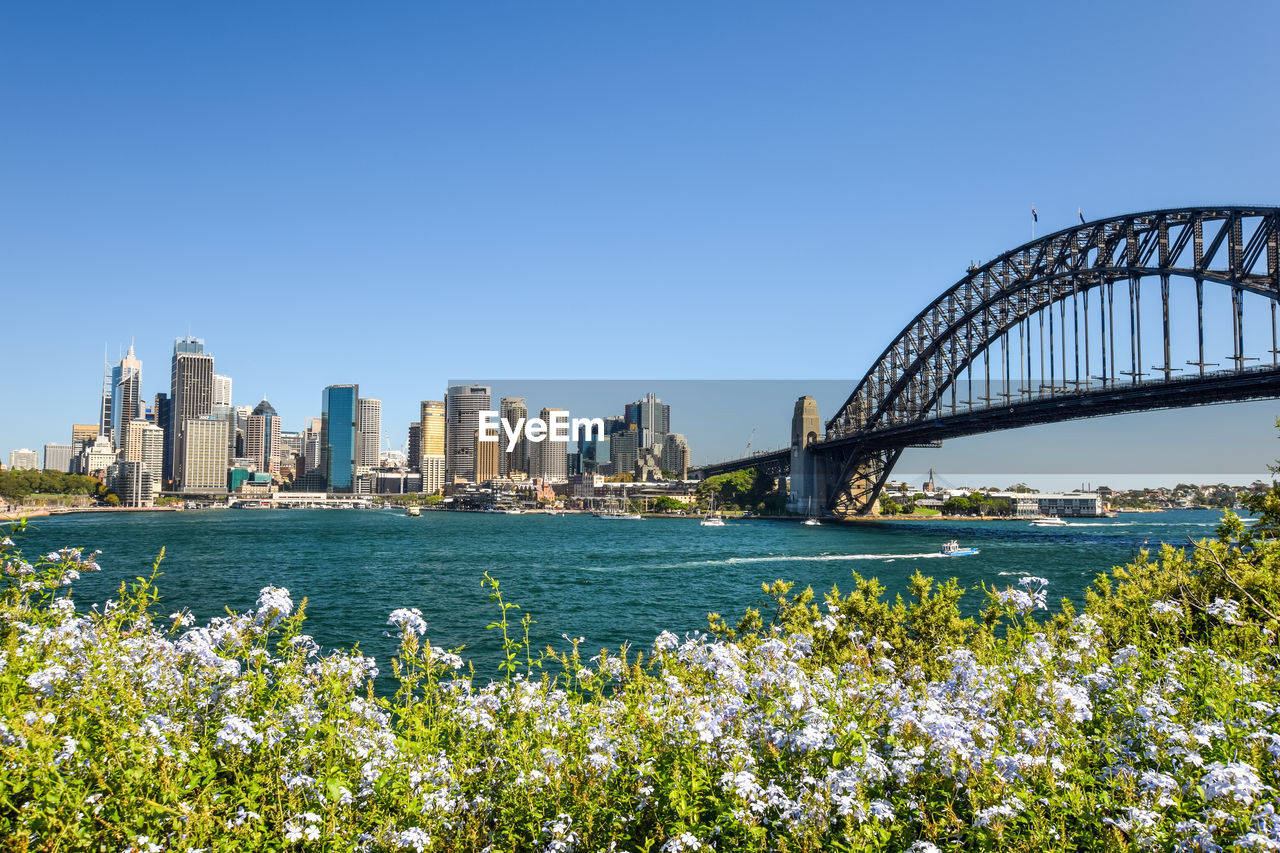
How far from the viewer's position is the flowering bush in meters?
3.33

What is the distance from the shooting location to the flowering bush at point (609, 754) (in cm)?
333

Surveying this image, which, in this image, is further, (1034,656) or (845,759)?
(1034,656)

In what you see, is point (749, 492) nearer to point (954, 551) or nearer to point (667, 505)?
point (667, 505)

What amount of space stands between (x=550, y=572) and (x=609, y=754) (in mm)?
35147

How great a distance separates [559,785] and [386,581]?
110ft

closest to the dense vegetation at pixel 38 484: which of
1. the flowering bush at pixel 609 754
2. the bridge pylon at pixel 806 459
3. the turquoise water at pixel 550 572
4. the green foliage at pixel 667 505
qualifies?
the turquoise water at pixel 550 572

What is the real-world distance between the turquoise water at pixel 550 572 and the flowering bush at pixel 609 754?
21.8ft

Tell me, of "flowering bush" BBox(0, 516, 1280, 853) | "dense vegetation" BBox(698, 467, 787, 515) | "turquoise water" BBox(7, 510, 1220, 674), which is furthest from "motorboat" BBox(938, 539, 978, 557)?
"dense vegetation" BBox(698, 467, 787, 515)

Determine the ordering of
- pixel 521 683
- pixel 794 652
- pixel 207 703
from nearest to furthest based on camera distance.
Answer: pixel 207 703
pixel 521 683
pixel 794 652

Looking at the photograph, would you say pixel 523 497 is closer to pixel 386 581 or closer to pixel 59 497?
pixel 59 497

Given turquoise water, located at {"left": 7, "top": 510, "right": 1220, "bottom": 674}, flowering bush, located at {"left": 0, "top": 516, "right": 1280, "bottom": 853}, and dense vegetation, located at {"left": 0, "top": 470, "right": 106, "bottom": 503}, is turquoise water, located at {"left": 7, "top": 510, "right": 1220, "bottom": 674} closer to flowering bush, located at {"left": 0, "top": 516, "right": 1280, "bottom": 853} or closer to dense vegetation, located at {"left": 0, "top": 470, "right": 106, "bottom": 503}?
flowering bush, located at {"left": 0, "top": 516, "right": 1280, "bottom": 853}

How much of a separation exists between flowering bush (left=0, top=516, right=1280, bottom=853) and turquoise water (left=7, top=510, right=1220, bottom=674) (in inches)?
262

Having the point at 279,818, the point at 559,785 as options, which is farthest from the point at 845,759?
the point at 279,818

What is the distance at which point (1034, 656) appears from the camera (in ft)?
17.3
